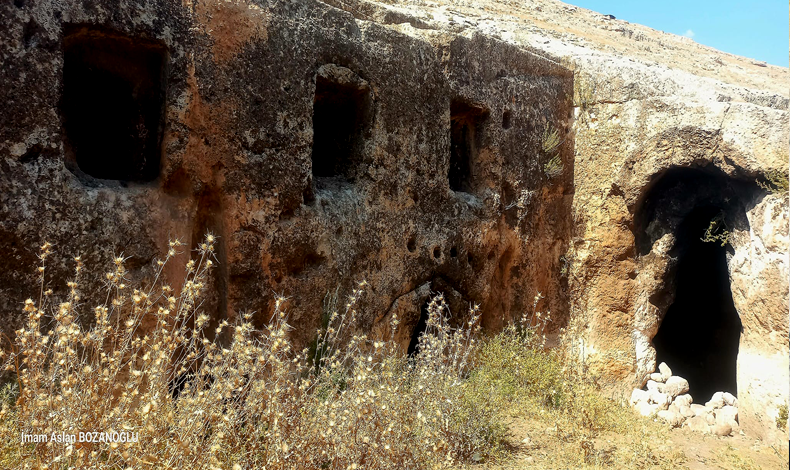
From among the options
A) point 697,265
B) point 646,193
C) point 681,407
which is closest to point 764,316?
point 681,407

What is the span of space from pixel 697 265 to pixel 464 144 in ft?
9.26

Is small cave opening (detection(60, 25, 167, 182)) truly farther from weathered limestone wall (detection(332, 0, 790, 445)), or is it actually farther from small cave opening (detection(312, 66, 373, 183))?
weathered limestone wall (detection(332, 0, 790, 445))

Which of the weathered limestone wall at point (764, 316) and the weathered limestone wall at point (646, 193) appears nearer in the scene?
the weathered limestone wall at point (764, 316)

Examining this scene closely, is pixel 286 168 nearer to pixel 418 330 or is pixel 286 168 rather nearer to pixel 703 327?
pixel 418 330

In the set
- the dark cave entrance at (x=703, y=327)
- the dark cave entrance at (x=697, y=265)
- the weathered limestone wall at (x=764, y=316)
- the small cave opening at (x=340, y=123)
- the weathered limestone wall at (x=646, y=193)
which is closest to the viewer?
the small cave opening at (x=340, y=123)

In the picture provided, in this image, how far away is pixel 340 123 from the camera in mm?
4762

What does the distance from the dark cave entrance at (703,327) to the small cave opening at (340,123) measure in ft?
11.7

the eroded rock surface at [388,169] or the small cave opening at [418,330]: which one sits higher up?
the eroded rock surface at [388,169]

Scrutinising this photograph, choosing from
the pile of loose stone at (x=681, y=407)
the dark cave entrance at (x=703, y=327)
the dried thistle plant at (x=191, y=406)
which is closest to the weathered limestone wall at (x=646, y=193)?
the pile of loose stone at (x=681, y=407)

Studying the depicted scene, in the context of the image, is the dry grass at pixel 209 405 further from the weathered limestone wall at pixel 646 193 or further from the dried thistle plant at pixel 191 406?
the weathered limestone wall at pixel 646 193

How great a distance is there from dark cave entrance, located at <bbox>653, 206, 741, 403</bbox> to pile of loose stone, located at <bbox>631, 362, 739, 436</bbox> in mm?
795

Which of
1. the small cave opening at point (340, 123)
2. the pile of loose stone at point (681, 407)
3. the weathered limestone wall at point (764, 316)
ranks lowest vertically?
the pile of loose stone at point (681, 407)

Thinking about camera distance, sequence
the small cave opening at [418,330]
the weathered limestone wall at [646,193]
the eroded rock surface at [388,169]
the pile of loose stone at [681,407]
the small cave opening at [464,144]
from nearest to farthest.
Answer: the eroded rock surface at [388,169] → the weathered limestone wall at [646,193] → the pile of loose stone at [681,407] → the small cave opening at [418,330] → the small cave opening at [464,144]

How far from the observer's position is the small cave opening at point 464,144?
550cm
